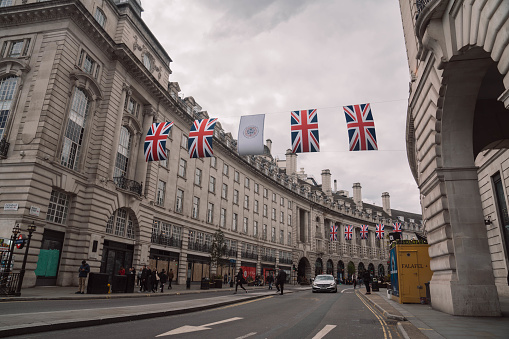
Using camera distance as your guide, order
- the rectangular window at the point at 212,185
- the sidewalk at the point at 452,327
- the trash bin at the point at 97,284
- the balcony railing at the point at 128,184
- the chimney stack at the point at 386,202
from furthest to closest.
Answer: the chimney stack at the point at 386,202, the rectangular window at the point at 212,185, the balcony railing at the point at 128,184, the trash bin at the point at 97,284, the sidewalk at the point at 452,327

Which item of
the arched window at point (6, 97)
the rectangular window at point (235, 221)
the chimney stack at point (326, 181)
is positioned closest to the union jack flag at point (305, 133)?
the arched window at point (6, 97)

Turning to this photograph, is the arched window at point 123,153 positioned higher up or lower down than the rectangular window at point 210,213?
higher up

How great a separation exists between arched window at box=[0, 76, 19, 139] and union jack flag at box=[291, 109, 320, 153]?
18.3 meters

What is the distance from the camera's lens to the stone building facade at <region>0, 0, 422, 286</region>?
20391 mm

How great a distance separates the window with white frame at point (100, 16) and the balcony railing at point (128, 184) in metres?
12.5

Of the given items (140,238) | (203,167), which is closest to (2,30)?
(140,238)

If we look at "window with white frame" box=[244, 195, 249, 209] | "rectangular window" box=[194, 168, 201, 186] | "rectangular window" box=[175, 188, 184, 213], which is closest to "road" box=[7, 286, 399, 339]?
"rectangular window" box=[175, 188, 184, 213]

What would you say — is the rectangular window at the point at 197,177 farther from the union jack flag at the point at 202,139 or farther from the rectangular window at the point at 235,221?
the union jack flag at the point at 202,139

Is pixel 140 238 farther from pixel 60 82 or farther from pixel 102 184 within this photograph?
pixel 60 82

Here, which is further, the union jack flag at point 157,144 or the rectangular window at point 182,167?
the rectangular window at point 182,167

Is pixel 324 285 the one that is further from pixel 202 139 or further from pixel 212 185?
pixel 212 185

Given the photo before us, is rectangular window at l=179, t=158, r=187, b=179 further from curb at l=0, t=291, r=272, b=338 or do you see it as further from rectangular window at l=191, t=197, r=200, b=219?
curb at l=0, t=291, r=272, b=338

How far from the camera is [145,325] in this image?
855 centimetres

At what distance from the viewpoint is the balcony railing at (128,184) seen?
27125mm
